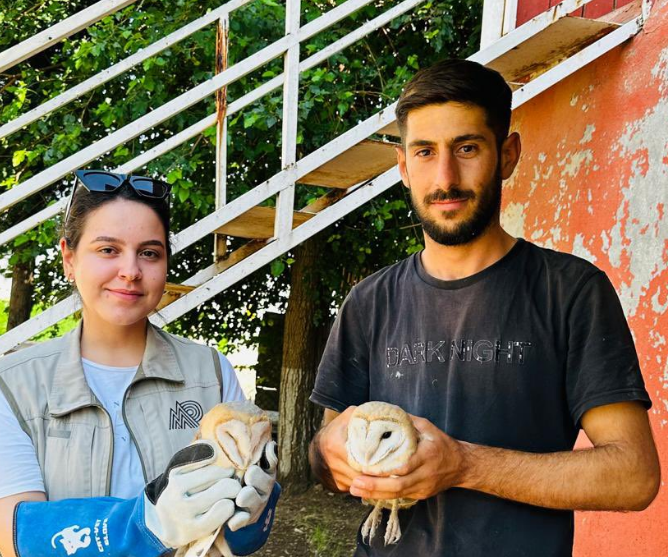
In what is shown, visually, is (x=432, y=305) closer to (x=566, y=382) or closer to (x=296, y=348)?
(x=566, y=382)

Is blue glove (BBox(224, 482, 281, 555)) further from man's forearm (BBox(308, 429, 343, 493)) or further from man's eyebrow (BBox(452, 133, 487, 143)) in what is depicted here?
man's eyebrow (BBox(452, 133, 487, 143))

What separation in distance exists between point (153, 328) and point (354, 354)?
0.66 metres

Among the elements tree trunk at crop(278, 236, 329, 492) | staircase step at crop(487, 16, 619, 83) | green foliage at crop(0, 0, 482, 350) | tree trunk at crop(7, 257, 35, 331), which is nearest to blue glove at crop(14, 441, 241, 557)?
staircase step at crop(487, 16, 619, 83)

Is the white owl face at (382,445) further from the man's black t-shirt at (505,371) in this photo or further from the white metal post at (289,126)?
the white metal post at (289,126)

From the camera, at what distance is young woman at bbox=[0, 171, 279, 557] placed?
1.89 m

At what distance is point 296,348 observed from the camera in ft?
28.3

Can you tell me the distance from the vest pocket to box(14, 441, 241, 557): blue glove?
11cm

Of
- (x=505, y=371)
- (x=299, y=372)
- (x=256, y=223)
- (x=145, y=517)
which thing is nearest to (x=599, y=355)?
(x=505, y=371)

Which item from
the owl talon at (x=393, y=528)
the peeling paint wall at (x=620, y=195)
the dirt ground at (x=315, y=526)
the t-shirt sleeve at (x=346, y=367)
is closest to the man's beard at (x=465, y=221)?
the t-shirt sleeve at (x=346, y=367)

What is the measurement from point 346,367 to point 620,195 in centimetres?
247

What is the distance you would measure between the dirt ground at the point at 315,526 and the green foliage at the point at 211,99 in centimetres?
206

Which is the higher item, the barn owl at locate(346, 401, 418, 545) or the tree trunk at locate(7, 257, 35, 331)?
the tree trunk at locate(7, 257, 35, 331)

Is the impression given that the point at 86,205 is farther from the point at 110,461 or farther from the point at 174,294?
the point at 174,294

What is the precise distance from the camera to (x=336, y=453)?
2.08 m
